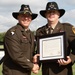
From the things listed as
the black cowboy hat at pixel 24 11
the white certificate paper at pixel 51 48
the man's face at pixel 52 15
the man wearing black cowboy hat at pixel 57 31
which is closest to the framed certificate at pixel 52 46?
the white certificate paper at pixel 51 48

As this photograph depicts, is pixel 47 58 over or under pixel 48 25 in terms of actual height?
under

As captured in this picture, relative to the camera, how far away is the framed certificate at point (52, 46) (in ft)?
17.8

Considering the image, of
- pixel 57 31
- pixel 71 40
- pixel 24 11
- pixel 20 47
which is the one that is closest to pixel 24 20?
pixel 24 11

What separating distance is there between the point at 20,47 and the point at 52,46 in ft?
1.81

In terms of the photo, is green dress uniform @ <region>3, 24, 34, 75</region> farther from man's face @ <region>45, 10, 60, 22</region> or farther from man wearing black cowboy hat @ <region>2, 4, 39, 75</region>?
man's face @ <region>45, 10, 60, 22</region>

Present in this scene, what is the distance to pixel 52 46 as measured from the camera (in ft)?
18.1

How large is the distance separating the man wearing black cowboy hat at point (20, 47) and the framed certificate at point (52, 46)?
0.51ft

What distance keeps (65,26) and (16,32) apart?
2.83ft

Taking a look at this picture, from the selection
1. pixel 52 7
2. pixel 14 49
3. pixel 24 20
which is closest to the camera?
pixel 14 49

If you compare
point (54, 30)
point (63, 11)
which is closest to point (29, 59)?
point (54, 30)

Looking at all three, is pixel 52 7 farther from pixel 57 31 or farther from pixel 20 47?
pixel 20 47

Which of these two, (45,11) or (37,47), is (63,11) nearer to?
(45,11)

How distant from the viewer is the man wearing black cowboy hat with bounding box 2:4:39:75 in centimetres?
526

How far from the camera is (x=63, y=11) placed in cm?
568
